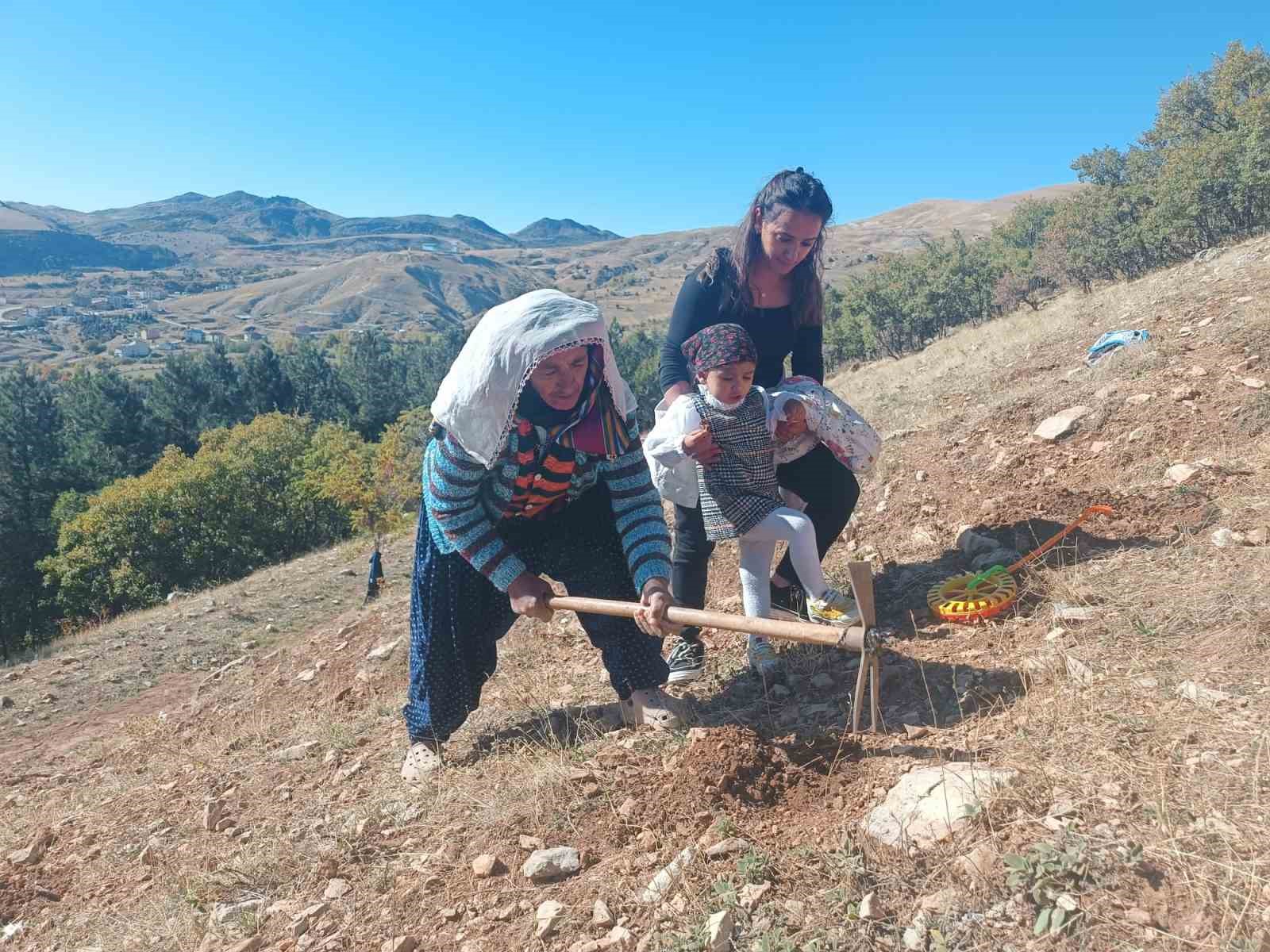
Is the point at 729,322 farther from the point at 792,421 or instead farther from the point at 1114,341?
the point at 1114,341

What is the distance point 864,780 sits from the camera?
221 cm

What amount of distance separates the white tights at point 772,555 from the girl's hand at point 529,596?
86 centimetres

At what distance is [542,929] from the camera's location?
1.91m

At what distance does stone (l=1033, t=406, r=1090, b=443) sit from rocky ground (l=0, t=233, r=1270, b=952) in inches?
1.0

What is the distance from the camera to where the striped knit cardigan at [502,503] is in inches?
108

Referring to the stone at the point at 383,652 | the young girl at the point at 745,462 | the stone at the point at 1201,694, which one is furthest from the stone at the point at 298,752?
the stone at the point at 1201,694

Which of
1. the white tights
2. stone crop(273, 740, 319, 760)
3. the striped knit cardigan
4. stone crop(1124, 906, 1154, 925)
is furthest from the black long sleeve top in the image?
stone crop(273, 740, 319, 760)

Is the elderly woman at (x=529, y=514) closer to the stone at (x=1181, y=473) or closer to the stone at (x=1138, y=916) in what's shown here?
the stone at (x=1138, y=916)

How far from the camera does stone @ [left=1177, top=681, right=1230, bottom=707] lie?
209 centimetres

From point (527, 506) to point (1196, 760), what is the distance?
2.22m

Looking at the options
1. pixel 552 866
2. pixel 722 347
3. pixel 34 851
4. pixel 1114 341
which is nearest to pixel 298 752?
pixel 34 851

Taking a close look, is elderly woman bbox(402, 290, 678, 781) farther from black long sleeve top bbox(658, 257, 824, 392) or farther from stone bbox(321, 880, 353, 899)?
stone bbox(321, 880, 353, 899)

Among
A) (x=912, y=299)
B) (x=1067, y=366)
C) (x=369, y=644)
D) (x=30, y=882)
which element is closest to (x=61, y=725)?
(x=369, y=644)

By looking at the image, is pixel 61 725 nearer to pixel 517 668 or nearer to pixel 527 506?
pixel 517 668
